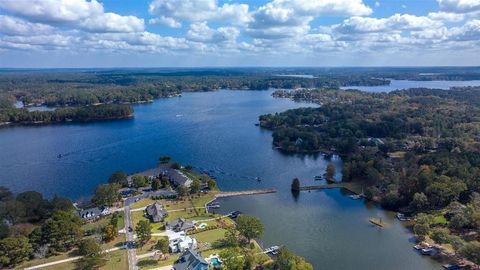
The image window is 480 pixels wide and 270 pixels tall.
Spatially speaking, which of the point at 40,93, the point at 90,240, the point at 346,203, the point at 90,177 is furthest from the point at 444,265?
the point at 40,93

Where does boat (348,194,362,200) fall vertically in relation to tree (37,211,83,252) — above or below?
below

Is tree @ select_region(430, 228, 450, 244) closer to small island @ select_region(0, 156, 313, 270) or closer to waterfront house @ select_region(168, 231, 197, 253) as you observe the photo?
small island @ select_region(0, 156, 313, 270)

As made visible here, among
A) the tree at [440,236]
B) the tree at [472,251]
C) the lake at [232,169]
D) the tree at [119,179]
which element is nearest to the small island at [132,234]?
the tree at [119,179]

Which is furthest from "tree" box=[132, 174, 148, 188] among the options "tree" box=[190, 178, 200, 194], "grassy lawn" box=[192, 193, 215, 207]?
"grassy lawn" box=[192, 193, 215, 207]

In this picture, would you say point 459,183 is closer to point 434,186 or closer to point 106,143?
point 434,186

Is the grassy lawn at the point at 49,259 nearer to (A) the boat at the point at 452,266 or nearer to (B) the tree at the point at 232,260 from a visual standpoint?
(B) the tree at the point at 232,260

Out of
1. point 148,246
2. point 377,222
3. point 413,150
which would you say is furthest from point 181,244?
point 413,150

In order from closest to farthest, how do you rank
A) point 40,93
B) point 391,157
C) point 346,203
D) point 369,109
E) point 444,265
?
point 444,265 → point 346,203 → point 391,157 → point 369,109 → point 40,93
